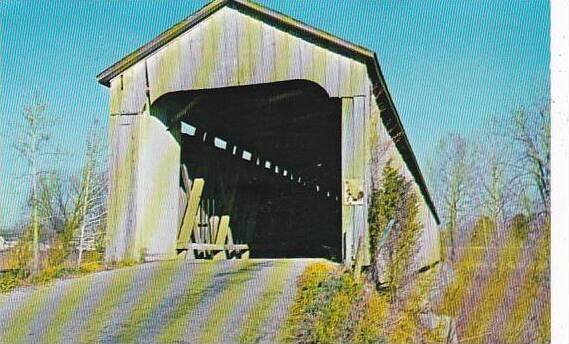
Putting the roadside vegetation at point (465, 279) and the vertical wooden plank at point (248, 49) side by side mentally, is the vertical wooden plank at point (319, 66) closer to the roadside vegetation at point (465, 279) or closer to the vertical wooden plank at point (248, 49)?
the vertical wooden plank at point (248, 49)

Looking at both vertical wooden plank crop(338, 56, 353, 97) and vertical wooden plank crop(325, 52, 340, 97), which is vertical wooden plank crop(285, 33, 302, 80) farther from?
vertical wooden plank crop(338, 56, 353, 97)

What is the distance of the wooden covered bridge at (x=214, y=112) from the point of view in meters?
6.68

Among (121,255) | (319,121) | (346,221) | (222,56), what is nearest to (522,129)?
(346,221)

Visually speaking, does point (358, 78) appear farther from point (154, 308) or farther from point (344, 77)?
point (154, 308)

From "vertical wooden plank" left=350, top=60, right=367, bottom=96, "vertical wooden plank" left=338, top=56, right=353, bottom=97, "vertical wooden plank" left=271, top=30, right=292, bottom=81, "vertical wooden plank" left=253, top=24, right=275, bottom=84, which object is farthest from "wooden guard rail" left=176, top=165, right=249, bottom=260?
"vertical wooden plank" left=350, top=60, right=367, bottom=96

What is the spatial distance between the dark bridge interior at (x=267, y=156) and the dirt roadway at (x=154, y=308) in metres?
2.56

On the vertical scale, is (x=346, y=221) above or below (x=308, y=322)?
above

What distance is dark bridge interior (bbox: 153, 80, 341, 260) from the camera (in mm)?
8398

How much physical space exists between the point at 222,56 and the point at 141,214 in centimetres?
194

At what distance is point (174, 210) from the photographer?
820cm

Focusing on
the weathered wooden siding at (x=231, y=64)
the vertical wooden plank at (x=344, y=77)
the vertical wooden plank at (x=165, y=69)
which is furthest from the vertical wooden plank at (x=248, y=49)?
the vertical wooden plank at (x=344, y=77)

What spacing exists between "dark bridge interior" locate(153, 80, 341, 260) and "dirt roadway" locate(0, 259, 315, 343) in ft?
8.41
